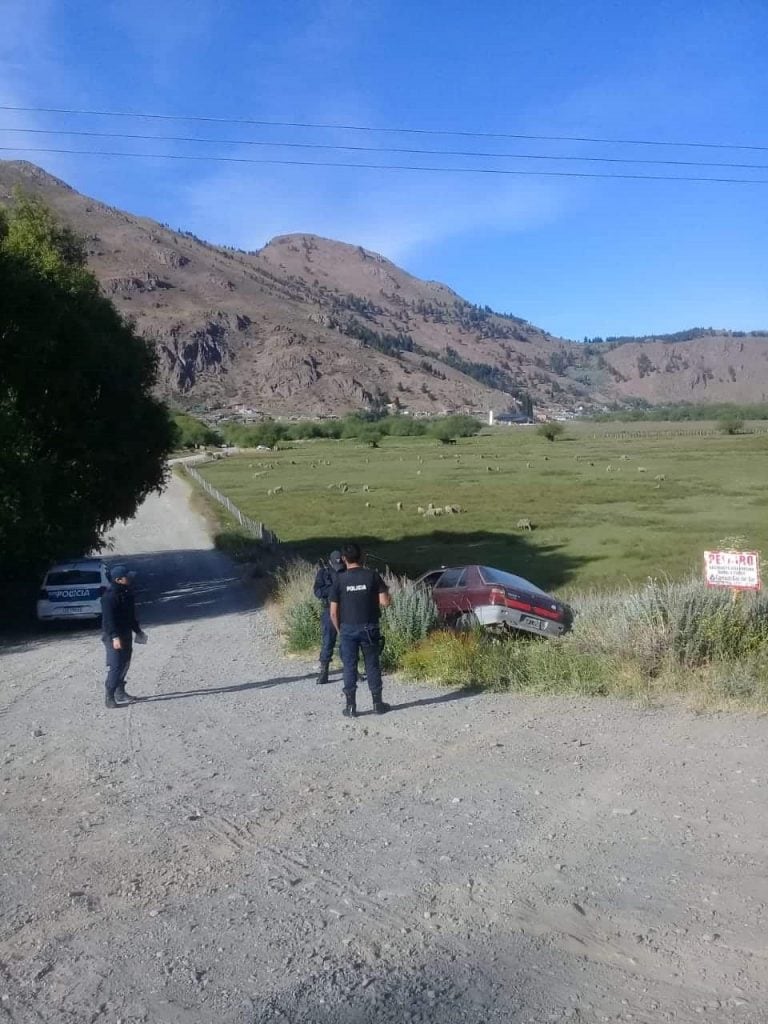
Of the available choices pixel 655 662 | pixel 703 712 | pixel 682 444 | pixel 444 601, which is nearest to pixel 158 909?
pixel 703 712

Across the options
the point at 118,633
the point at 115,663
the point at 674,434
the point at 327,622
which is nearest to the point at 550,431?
the point at 674,434

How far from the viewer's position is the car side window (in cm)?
1719

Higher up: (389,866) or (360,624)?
(360,624)

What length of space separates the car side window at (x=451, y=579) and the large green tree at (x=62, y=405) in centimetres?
946

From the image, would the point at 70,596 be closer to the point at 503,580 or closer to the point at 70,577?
the point at 70,577

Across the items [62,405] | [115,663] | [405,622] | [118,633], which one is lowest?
[405,622]

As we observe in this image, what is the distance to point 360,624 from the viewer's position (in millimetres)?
10172

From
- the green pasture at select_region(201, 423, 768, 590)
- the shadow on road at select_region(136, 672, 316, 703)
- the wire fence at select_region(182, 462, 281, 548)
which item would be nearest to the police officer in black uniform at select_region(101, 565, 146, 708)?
the shadow on road at select_region(136, 672, 316, 703)

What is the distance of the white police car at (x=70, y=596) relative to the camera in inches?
834

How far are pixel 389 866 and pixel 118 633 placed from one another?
6538 mm

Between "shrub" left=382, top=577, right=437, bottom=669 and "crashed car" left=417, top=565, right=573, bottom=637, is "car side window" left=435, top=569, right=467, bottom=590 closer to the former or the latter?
"crashed car" left=417, top=565, right=573, bottom=637

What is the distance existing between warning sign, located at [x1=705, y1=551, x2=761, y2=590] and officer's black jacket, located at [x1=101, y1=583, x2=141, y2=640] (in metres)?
6.87

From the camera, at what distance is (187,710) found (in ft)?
36.7

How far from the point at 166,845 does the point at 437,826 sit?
1.77 metres
